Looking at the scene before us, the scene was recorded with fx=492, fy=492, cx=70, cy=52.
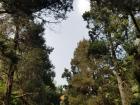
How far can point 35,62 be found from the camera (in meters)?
35.8

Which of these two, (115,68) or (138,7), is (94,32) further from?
(138,7)

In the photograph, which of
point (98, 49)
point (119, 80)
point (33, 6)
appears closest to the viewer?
point (33, 6)

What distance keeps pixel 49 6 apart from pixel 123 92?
60.3 feet

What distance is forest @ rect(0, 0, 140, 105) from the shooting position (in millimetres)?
21047

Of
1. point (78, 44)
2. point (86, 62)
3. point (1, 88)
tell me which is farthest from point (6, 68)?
point (78, 44)

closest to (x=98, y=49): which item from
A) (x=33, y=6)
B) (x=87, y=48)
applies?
(x=87, y=48)

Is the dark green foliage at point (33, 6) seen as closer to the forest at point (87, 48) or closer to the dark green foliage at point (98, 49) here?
the forest at point (87, 48)

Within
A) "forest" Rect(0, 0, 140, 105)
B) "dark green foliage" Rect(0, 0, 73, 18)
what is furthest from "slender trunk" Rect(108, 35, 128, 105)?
"dark green foliage" Rect(0, 0, 73, 18)

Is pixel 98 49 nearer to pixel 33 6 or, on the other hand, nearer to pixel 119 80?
pixel 119 80

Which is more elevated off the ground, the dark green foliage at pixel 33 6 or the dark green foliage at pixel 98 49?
the dark green foliage at pixel 98 49

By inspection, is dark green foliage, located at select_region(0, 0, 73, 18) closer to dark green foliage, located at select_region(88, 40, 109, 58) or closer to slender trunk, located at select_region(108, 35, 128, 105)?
dark green foliage, located at select_region(88, 40, 109, 58)

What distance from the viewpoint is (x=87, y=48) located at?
36.9 metres

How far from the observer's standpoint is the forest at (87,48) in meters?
21.0

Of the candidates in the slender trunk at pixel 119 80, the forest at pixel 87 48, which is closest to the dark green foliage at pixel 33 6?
the forest at pixel 87 48
